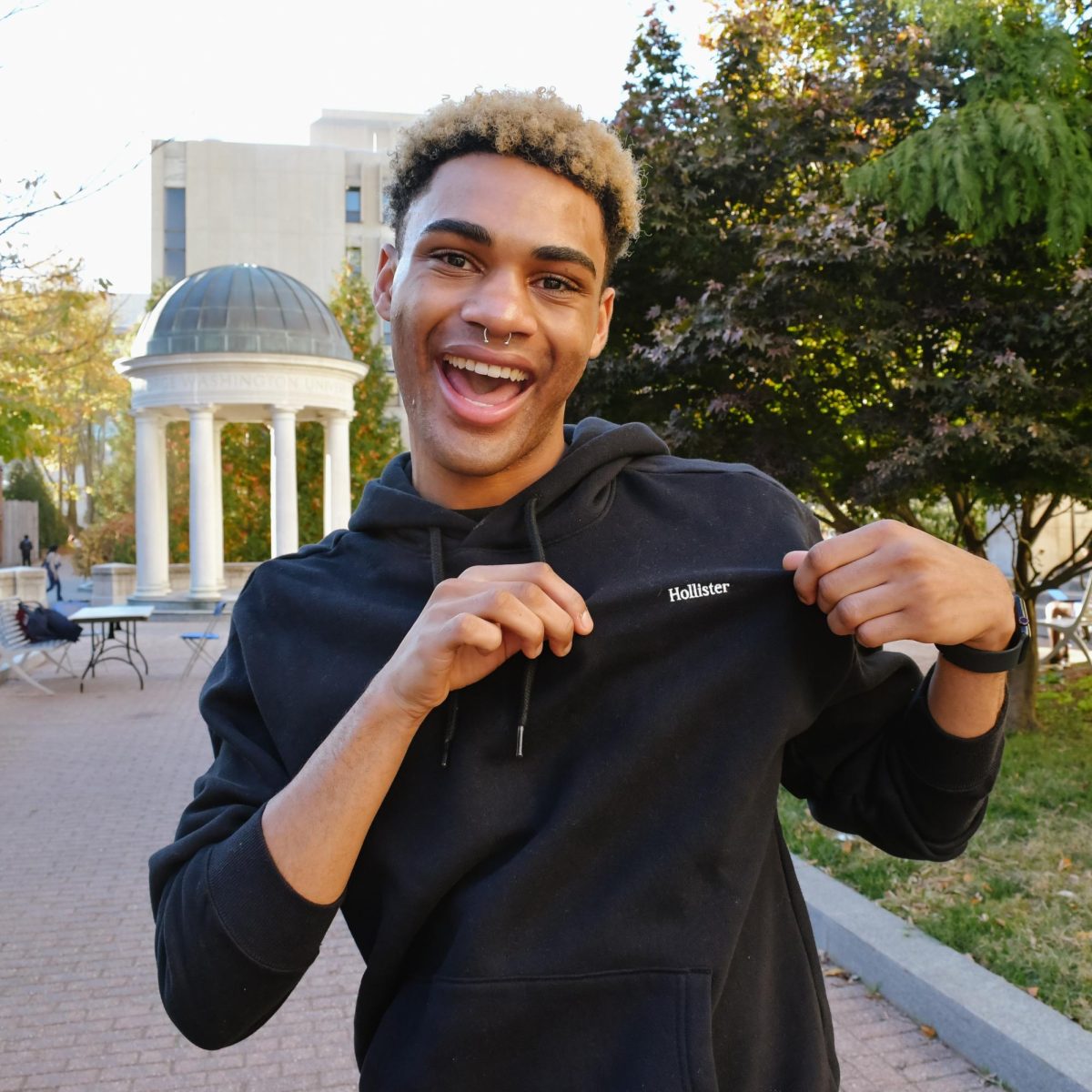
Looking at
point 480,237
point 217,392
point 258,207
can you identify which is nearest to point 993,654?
point 480,237

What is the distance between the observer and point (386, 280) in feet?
6.80

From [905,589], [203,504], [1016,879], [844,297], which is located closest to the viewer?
[905,589]

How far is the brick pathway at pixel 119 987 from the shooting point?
4.57m

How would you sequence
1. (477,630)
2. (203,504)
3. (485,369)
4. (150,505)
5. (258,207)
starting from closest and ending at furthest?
(477,630) → (485,369) → (203,504) → (150,505) → (258,207)

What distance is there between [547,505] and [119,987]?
482 cm

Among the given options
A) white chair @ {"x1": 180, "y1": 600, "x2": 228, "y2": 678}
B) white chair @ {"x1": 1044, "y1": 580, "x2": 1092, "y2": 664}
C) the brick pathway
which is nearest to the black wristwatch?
the brick pathway

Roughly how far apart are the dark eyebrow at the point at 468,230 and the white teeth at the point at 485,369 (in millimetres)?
177

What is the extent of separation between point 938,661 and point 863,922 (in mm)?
4001

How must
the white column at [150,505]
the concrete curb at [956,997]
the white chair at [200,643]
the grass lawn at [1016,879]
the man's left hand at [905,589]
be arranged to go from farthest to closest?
the white column at [150,505]
the white chair at [200,643]
the grass lawn at [1016,879]
the concrete curb at [956,997]
the man's left hand at [905,589]

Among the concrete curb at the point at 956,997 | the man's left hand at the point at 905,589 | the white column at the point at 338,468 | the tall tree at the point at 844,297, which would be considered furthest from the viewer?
the white column at the point at 338,468

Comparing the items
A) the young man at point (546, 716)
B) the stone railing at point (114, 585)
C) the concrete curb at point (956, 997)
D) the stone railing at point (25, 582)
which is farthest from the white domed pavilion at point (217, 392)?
the young man at point (546, 716)

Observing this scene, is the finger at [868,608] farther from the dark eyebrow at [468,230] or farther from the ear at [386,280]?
the ear at [386,280]

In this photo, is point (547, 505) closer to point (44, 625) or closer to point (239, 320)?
point (44, 625)

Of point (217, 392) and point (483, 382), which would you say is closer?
point (483, 382)
